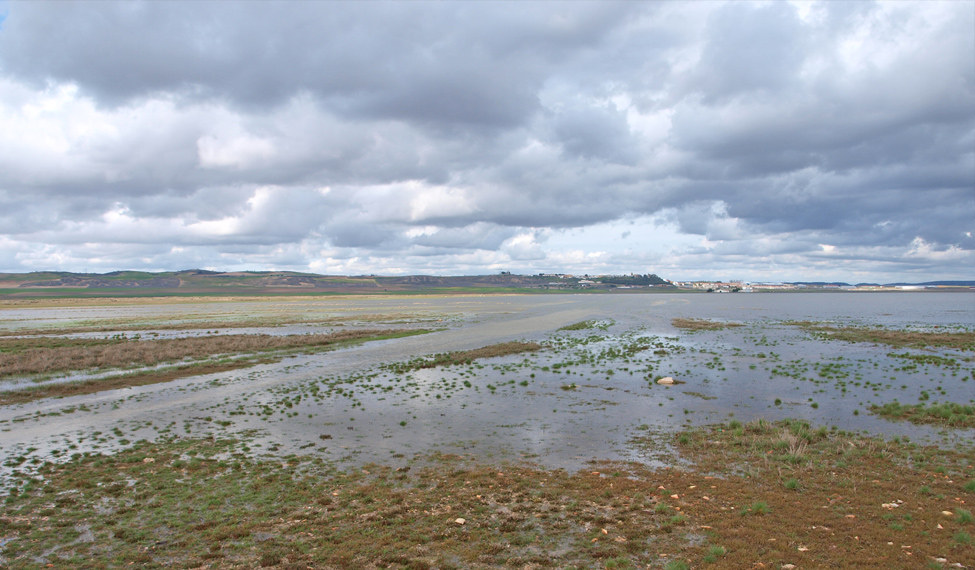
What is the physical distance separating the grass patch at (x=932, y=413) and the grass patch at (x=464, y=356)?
27.2 m

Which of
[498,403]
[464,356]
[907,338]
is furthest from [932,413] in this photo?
[907,338]

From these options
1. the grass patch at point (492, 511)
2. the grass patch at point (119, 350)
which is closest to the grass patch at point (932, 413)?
the grass patch at point (492, 511)

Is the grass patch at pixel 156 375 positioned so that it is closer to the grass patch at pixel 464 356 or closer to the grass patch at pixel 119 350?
the grass patch at pixel 119 350

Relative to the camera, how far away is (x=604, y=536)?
34.6 feet

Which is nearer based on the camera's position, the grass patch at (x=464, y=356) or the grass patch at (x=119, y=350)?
the grass patch at (x=119, y=350)

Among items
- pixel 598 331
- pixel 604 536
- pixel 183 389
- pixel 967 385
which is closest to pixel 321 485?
pixel 604 536

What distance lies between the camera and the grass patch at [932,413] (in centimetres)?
1973

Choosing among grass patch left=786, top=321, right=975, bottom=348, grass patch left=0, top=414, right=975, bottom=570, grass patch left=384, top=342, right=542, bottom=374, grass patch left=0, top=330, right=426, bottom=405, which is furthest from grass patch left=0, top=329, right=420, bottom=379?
grass patch left=786, top=321, right=975, bottom=348

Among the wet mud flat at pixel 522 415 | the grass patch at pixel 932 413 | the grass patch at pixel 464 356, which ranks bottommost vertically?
the grass patch at pixel 464 356

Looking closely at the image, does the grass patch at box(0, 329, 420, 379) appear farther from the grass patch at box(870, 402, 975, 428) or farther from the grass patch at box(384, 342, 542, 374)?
the grass patch at box(870, 402, 975, 428)

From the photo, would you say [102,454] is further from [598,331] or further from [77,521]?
[598,331]

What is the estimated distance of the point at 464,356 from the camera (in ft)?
141

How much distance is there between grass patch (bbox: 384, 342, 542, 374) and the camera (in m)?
38.2

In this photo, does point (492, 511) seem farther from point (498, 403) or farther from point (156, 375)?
point (156, 375)
